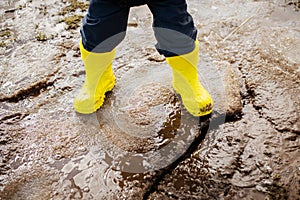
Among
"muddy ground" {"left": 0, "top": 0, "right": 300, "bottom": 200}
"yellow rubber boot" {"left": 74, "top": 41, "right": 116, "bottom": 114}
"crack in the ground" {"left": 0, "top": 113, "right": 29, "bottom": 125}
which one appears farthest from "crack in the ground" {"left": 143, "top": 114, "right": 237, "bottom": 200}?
"crack in the ground" {"left": 0, "top": 113, "right": 29, "bottom": 125}

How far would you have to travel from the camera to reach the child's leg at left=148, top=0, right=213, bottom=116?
1.48 meters

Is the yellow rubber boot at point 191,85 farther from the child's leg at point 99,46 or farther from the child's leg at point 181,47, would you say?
the child's leg at point 99,46

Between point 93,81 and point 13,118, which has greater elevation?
point 93,81

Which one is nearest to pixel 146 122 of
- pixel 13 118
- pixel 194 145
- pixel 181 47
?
pixel 194 145

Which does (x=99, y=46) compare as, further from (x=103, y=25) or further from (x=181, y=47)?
(x=181, y=47)

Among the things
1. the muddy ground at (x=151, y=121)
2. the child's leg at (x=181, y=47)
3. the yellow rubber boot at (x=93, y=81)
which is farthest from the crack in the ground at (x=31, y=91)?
the child's leg at (x=181, y=47)

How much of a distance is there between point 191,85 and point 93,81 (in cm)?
52

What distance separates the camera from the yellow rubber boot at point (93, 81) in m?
1.66

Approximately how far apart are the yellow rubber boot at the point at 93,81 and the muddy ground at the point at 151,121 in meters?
0.05

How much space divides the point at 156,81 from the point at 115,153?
1.82 feet

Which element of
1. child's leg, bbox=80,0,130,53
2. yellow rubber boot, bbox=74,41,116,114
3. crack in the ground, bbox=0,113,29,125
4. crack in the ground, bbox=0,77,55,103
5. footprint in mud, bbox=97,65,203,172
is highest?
child's leg, bbox=80,0,130,53

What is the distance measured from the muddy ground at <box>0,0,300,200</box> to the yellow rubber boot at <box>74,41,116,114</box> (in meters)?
0.05

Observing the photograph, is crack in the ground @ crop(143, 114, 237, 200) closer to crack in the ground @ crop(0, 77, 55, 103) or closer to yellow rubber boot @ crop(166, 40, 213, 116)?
yellow rubber boot @ crop(166, 40, 213, 116)

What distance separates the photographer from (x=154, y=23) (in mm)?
1560
